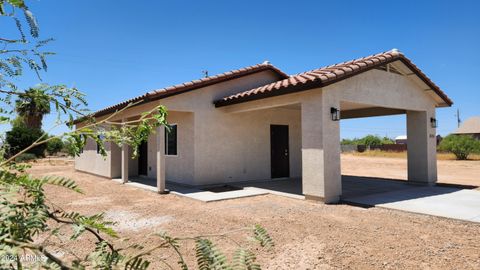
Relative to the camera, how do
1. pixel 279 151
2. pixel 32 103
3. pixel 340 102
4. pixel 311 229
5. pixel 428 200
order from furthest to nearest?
1. pixel 279 151
2. pixel 340 102
3. pixel 428 200
4. pixel 311 229
5. pixel 32 103

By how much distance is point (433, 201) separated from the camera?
8.98m

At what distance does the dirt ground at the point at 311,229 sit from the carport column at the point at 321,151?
52 centimetres

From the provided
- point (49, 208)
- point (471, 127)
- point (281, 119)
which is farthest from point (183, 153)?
point (471, 127)

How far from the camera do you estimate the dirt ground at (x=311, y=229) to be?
4.70 meters

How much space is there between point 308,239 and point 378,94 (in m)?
6.89

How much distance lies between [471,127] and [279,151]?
54.6 m

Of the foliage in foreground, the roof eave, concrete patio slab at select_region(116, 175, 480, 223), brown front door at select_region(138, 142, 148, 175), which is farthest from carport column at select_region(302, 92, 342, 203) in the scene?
brown front door at select_region(138, 142, 148, 175)

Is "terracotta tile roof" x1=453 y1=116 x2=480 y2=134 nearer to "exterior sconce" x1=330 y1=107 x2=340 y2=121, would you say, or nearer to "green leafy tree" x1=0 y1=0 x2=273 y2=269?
"exterior sconce" x1=330 y1=107 x2=340 y2=121

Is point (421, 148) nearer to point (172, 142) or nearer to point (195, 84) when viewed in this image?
point (195, 84)

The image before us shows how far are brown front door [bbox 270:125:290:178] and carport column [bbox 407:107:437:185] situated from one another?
5.10 meters

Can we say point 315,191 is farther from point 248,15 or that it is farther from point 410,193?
point 248,15

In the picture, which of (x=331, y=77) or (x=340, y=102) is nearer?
(x=331, y=77)

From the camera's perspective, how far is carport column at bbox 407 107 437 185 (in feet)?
40.3

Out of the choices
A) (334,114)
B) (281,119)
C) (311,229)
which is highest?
(281,119)
